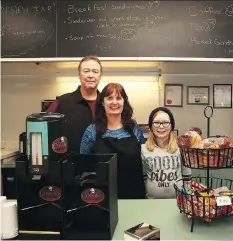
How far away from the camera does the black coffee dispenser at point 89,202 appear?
0.91 m

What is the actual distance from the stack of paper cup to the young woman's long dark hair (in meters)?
0.80

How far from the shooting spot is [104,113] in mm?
1715

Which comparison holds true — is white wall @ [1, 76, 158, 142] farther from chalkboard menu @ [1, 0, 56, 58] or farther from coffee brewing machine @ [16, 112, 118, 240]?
coffee brewing machine @ [16, 112, 118, 240]

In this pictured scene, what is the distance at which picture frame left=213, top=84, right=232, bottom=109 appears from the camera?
2658 mm

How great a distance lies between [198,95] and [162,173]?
1.37 metres

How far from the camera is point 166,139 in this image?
1.62m

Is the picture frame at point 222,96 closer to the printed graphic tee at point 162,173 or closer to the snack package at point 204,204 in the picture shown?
the printed graphic tee at point 162,173

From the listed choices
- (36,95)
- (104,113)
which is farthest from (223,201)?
(36,95)

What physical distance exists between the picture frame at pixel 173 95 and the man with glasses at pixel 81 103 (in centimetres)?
89

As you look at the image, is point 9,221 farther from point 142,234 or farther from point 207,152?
point 207,152

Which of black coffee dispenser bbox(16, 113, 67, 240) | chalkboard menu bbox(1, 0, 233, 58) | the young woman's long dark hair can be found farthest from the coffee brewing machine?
chalkboard menu bbox(1, 0, 233, 58)

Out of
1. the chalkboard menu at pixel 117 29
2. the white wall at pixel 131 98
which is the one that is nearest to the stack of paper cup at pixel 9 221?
the chalkboard menu at pixel 117 29

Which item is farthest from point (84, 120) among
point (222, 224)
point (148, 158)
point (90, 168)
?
point (222, 224)

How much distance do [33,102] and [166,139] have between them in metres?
1.68
